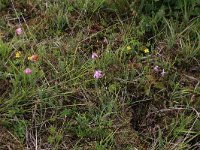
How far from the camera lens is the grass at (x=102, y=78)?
2.21 metres

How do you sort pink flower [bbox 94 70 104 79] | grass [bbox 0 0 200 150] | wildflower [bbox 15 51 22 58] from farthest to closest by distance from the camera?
wildflower [bbox 15 51 22 58] < pink flower [bbox 94 70 104 79] < grass [bbox 0 0 200 150]

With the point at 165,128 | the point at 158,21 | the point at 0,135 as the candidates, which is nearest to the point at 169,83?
the point at 165,128

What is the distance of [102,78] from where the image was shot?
8.02ft

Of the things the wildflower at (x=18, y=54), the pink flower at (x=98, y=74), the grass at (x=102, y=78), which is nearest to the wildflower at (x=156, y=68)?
the grass at (x=102, y=78)

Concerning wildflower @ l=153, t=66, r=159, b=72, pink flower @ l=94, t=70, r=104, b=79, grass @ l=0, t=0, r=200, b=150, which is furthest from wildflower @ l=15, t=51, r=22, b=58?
wildflower @ l=153, t=66, r=159, b=72

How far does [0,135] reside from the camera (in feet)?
7.20

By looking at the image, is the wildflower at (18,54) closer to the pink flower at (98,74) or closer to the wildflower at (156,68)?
the pink flower at (98,74)

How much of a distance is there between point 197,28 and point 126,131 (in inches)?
37.0

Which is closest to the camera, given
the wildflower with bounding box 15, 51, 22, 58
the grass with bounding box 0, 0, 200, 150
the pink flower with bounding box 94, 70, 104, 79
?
the grass with bounding box 0, 0, 200, 150

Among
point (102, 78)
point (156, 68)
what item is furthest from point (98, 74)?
point (156, 68)

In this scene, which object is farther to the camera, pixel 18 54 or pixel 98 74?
pixel 18 54

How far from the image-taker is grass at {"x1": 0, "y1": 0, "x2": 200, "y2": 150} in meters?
2.21

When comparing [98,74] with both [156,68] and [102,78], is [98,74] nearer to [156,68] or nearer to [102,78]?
[102,78]

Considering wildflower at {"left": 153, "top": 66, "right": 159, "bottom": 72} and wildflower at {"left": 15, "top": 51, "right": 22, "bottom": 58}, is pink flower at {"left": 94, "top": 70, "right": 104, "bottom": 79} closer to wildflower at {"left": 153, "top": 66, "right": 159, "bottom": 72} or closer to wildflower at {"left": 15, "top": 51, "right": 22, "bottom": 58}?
wildflower at {"left": 153, "top": 66, "right": 159, "bottom": 72}
